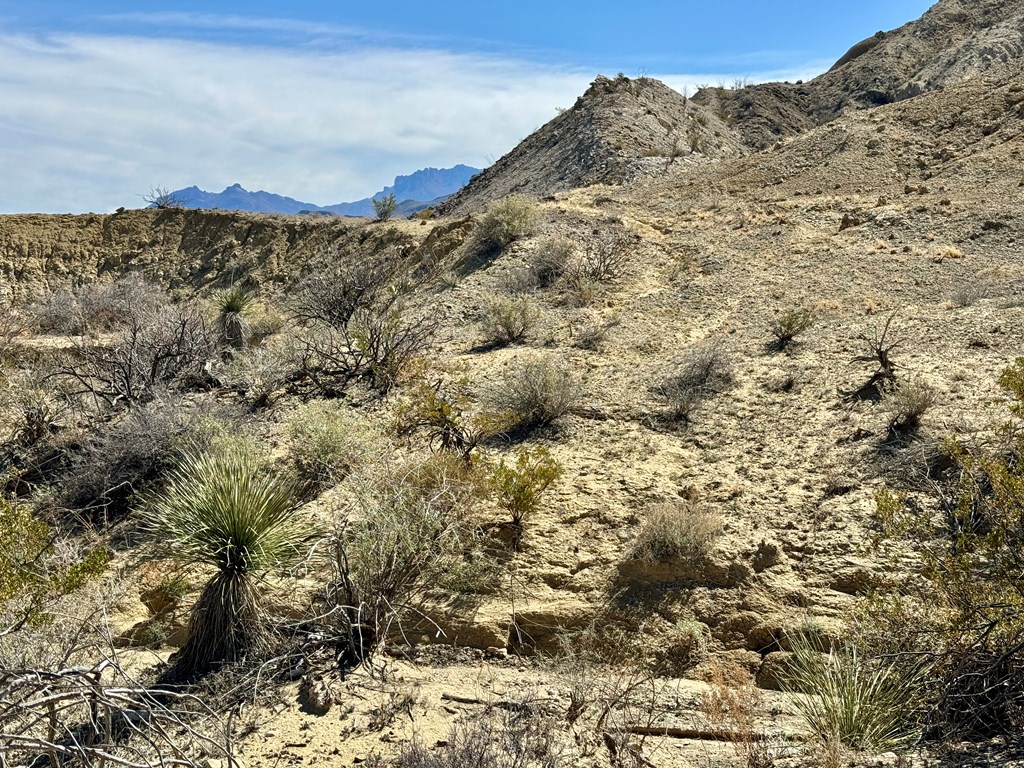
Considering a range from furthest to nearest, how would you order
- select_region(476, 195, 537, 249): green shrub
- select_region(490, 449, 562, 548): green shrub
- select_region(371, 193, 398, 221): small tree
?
1. select_region(371, 193, 398, 221): small tree
2. select_region(476, 195, 537, 249): green shrub
3. select_region(490, 449, 562, 548): green shrub

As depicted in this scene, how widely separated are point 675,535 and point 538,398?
10.2ft

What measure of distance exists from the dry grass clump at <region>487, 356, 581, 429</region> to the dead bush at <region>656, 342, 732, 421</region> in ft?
3.86

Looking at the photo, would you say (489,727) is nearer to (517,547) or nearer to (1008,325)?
(517,547)

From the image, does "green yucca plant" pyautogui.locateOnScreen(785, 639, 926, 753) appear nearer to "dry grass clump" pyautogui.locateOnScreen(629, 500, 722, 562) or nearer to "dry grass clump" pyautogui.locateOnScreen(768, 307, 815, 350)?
"dry grass clump" pyautogui.locateOnScreen(629, 500, 722, 562)

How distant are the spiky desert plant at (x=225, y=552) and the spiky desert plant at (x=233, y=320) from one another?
11110 millimetres

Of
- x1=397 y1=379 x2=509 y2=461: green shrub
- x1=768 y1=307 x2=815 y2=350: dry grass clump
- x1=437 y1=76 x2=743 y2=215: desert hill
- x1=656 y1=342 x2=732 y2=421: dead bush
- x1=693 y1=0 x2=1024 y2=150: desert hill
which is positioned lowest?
x1=397 y1=379 x2=509 y2=461: green shrub

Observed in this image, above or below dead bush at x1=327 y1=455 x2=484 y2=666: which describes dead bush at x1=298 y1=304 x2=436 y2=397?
above

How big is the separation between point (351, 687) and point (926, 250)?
12.8 m

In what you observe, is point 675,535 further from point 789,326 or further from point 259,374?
point 259,374

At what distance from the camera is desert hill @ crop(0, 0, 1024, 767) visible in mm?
4590

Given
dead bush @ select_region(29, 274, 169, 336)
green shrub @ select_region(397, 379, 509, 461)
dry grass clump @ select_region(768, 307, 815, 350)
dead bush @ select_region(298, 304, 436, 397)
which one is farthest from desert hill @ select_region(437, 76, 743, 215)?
green shrub @ select_region(397, 379, 509, 461)

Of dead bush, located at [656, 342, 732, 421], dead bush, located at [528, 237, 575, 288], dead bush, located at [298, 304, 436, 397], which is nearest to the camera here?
dead bush, located at [656, 342, 732, 421]

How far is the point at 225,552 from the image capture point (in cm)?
519

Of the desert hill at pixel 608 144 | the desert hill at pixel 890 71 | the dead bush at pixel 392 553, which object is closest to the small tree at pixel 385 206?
the desert hill at pixel 608 144
